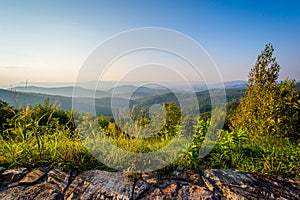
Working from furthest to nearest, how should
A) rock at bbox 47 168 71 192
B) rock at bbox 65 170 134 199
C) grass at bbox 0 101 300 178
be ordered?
grass at bbox 0 101 300 178 < rock at bbox 47 168 71 192 < rock at bbox 65 170 134 199

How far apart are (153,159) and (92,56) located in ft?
6.07

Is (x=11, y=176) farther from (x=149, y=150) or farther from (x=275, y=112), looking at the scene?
(x=275, y=112)

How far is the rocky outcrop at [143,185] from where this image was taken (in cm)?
268

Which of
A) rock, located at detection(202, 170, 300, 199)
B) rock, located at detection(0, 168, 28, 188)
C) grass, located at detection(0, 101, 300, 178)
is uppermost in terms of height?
grass, located at detection(0, 101, 300, 178)

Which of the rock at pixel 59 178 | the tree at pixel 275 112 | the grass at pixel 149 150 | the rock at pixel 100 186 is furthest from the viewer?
the tree at pixel 275 112

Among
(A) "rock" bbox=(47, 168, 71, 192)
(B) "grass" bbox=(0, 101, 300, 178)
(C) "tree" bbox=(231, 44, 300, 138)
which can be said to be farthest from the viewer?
(C) "tree" bbox=(231, 44, 300, 138)

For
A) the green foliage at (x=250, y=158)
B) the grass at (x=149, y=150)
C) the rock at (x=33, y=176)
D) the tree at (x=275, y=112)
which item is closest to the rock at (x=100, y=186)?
the grass at (x=149, y=150)

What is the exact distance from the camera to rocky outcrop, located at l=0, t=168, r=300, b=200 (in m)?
2.68

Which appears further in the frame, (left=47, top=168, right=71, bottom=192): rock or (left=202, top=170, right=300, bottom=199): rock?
(left=47, top=168, right=71, bottom=192): rock

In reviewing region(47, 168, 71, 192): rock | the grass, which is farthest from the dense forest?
region(47, 168, 71, 192): rock

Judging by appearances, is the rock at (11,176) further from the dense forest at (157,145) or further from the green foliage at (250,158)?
the green foliage at (250,158)

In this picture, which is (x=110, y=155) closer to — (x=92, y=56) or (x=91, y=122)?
(x=91, y=122)

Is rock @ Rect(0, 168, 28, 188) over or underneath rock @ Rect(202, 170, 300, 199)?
underneath

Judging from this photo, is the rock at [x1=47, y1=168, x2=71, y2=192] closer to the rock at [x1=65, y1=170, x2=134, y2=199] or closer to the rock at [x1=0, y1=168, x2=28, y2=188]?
the rock at [x1=65, y1=170, x2=134, y2=199]
